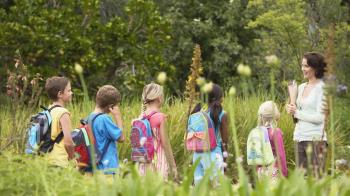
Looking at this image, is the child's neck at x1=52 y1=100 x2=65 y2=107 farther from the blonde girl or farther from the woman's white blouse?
the woman's white blouse

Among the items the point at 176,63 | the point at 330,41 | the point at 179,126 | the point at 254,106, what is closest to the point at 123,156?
the point at 179,126

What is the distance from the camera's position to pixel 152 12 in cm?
1655

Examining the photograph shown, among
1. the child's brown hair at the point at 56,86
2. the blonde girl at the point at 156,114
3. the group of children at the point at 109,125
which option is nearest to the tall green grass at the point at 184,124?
the group of children at the point at 109,125

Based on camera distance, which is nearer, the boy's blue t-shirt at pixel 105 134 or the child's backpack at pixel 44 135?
the child's backpack at pixel 44 135

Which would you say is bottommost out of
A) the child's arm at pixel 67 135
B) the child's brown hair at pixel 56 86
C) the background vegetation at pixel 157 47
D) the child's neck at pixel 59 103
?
the child's arm at pixel 67 135

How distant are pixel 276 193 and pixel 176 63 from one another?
18353 millimetres

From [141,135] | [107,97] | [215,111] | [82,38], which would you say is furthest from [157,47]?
[107,97]

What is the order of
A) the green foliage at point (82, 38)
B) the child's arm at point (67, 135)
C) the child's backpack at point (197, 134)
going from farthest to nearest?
the green foliage at point (82, 38) → the child's backpack at point (197, 134) → the child's arm at point (67, 135)

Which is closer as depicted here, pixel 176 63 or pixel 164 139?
pixel 164 139

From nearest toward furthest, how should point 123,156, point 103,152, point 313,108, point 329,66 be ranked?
point 329,66 < point 103,152 < point 313,108 < point 123,156

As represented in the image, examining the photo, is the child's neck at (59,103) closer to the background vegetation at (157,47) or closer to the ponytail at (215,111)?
the background vegetation at (157,47)

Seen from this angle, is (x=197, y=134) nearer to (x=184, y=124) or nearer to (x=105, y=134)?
(x=105, y=134)

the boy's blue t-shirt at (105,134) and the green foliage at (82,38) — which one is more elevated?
the green foliage at (82,38)

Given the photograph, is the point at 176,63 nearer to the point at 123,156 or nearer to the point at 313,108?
the point at 123,156
